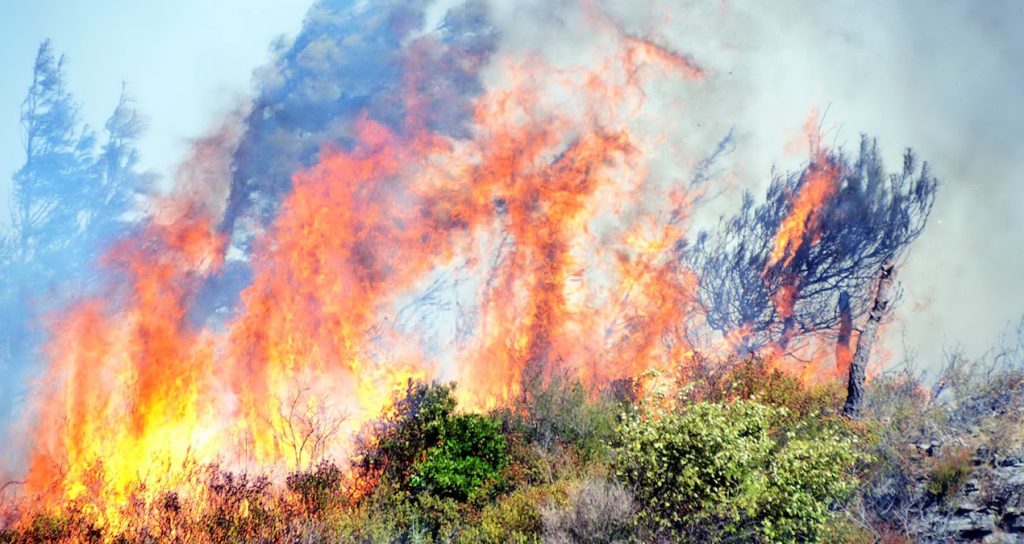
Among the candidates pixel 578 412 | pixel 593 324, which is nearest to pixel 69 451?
pixel 578 412

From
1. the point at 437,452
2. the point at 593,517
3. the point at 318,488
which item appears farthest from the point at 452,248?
the point at 593,517

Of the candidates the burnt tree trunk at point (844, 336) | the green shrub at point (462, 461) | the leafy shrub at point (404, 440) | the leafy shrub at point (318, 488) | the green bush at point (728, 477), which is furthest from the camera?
the burnt tree trunk at point (844, 336)

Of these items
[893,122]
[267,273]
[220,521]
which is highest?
[893,122]

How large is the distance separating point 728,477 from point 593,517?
319 cm

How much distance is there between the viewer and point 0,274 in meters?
25.0

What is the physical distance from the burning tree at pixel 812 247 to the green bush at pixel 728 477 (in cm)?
1475

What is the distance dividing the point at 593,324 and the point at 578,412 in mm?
6303

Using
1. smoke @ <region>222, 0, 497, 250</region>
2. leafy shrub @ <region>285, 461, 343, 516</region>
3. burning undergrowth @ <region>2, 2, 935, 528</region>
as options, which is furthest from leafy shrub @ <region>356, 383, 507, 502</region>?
smoke @ <region>222, 0, 497, 250</region>

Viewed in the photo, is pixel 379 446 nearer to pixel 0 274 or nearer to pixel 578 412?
pixel 578 412

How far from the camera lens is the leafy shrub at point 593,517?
13.8 m

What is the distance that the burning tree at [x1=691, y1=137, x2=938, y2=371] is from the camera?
88.3 feet

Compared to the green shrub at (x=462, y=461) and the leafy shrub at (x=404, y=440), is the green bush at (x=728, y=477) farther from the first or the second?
the leafy shrub at (x=404, y=440)

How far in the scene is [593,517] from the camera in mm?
14156

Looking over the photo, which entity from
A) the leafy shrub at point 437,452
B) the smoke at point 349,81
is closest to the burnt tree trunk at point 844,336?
the leafy shrub at point 437,452
